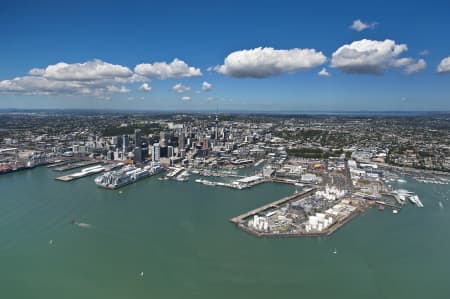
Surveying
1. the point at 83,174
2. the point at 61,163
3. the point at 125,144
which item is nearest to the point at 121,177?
the point at 83,174

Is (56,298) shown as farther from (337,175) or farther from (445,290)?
(337,175)

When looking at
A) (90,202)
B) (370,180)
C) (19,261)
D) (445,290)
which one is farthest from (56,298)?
(370,180)

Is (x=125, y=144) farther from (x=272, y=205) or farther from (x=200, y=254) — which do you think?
(x=200, y=254)

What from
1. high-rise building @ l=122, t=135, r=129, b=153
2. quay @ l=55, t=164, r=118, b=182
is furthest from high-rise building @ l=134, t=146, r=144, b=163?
quay @ l=55, t=164, r=118, b=182

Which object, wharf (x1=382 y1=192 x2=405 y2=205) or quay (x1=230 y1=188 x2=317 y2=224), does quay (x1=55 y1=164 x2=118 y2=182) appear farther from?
wharf (x1=382 y1=192 x2=405 y2=205)

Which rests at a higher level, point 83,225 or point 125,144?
point 125,144

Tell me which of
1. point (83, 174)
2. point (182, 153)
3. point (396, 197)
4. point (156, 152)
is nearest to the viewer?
Answer: point (396, 197)

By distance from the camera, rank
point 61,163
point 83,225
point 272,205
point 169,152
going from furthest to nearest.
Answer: point 169,152
point 61,163
point 272,205
point 83,225

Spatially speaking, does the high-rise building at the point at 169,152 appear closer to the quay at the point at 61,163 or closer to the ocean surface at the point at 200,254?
the quay at the point at 61,163
